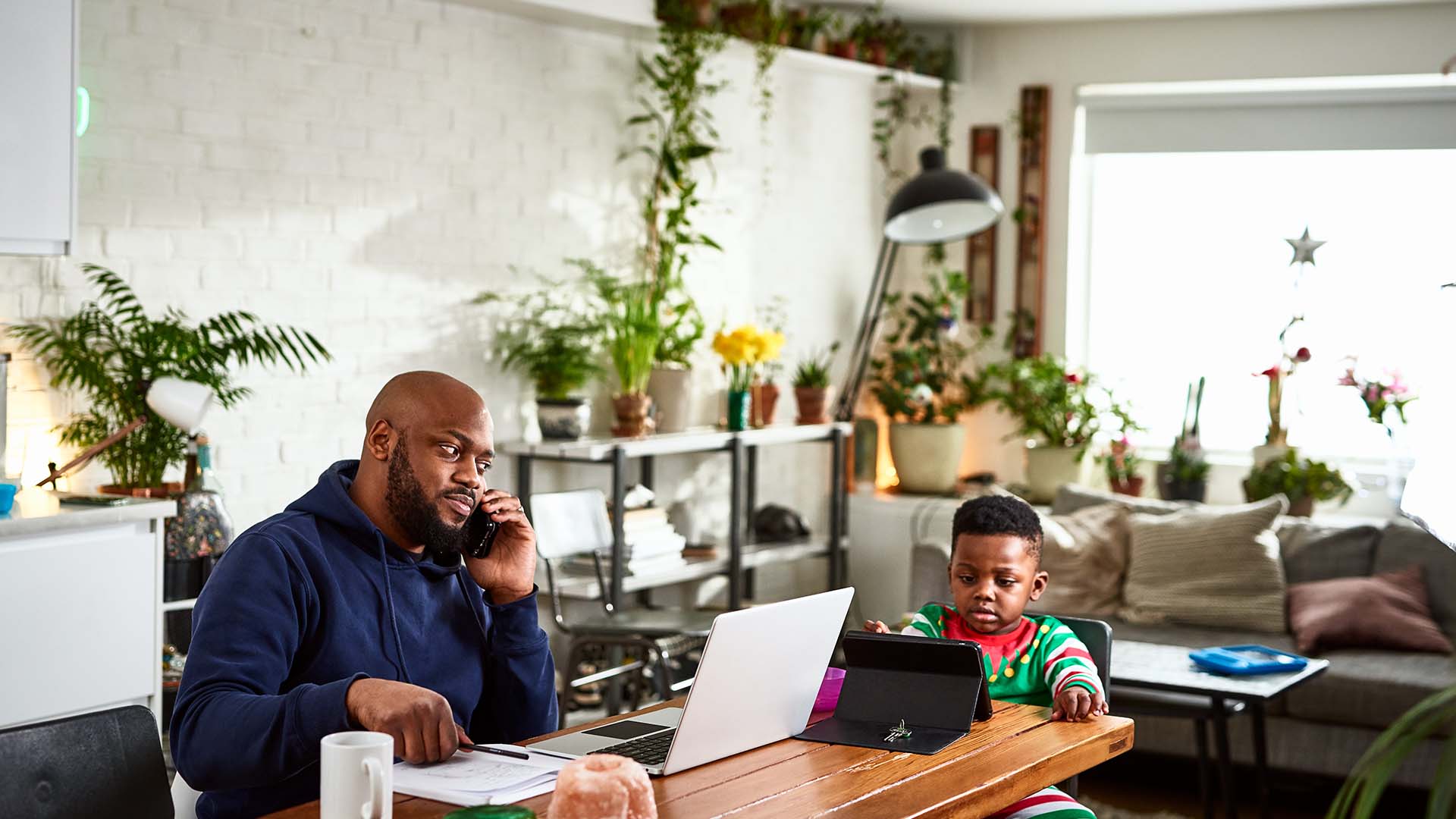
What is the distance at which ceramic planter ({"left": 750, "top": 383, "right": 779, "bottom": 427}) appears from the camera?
18.3 feet

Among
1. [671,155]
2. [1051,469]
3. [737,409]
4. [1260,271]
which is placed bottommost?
[1051,469]

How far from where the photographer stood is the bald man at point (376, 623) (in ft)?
5.93

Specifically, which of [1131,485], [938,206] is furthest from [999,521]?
[1131,485]

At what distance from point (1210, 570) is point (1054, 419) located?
1.26 m

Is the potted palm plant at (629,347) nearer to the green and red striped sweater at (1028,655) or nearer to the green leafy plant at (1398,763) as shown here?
the green and red striped sweater at (1028,655)

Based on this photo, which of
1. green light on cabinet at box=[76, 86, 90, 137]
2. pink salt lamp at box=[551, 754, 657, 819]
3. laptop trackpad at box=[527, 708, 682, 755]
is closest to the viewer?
pink salt lamp at box=[551, 754, 657, 819]

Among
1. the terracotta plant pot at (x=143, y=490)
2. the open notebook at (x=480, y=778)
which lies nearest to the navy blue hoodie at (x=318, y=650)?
the open notebook at (x=480, y=778)

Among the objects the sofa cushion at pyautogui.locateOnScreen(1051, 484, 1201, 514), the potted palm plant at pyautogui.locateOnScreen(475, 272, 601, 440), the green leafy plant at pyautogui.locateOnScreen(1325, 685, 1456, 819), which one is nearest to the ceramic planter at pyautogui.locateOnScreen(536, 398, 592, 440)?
the potted palm plant at pyautogui.locateOnScreen(475, 272, 601, 440)

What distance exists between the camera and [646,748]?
76.7 inches

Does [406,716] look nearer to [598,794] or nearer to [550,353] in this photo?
[598,794]

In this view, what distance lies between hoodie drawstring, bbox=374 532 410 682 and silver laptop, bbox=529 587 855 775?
0.24 metres

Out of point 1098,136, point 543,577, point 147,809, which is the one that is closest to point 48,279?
point 543,577

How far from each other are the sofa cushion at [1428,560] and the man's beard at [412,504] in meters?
3.57

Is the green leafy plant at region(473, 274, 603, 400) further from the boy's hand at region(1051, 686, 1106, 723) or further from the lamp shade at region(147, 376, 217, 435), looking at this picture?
the boy's hand at region(1051, 686, 1106, 723)
